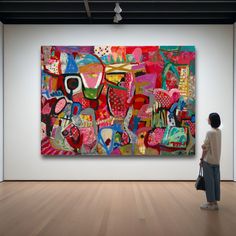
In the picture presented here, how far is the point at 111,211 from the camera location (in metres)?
6.81

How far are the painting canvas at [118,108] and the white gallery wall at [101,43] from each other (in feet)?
0.79

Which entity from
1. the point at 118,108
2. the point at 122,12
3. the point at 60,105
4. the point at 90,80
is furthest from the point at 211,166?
the point at 122,12

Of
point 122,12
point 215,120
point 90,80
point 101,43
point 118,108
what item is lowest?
point 215,120

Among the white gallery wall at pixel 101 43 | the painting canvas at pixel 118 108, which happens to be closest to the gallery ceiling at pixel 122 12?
the white gallery wall at pixel 101 43

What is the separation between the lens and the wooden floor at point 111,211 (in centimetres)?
546

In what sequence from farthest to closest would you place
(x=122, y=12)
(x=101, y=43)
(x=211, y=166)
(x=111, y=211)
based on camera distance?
(x=101, y=43)
(x=122, y=12)
(x=211, y=166)
(x=111, y=211)

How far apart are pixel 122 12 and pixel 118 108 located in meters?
2.33

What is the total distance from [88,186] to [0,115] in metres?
2.95

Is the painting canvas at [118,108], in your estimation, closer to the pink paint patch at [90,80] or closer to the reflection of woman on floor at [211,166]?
the pink paint patch at [90,80]

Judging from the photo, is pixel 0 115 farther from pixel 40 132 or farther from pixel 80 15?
pixel 80 15

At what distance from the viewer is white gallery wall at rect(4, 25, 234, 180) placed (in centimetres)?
1097

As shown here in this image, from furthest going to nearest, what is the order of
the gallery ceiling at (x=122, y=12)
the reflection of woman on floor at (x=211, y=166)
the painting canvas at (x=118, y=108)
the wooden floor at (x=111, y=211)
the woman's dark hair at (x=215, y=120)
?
the painting canvas at (x=118, y=108), the gallery ceiling at (x=122, y=12), the woman's dark hair at (x=215, y=120), the reflection of woman on floor at (x=211, y=166), the wooden floor at (x=111, y=211)

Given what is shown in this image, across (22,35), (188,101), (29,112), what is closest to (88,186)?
(29,112)

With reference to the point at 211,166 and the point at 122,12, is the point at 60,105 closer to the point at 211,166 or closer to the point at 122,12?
the point at 122,12
